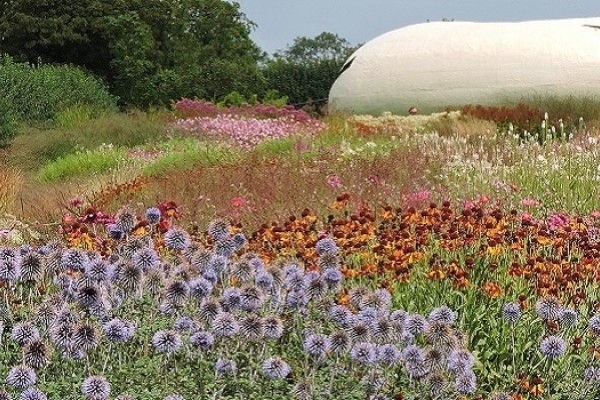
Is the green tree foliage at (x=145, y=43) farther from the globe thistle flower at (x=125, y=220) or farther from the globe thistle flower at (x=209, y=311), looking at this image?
the globe thistle flower at (x=209, y=311)

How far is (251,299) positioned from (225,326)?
282 millimetres

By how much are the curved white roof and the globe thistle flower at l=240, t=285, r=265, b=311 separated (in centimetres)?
2122

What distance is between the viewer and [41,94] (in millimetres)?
25297

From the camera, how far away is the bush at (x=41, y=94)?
24.5m

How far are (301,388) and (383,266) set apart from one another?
1775 millimetres

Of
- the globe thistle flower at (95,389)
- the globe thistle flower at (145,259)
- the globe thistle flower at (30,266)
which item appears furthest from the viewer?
the globe thistle flower at (30,266)

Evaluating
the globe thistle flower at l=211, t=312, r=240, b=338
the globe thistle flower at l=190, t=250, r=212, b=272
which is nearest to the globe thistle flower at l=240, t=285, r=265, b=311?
the globe thistle flower at l=211, t=312, r=240, b=338

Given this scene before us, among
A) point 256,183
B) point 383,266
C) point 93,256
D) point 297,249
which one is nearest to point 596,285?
point 383,266

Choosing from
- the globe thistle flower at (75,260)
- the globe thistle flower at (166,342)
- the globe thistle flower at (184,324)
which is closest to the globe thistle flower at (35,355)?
the globe thistle flower at (166,342)

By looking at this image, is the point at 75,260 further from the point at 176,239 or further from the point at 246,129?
the point at 246,129

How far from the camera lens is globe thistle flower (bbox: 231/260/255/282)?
13.7ft

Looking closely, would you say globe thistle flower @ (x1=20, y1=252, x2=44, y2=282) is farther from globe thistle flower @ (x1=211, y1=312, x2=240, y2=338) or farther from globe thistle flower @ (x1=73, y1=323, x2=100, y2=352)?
globe thistle flower @ (x1=211, y1=312, x2=240, y2=338)

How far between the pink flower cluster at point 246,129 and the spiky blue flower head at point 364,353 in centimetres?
1301

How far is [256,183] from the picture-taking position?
988 centimetres
